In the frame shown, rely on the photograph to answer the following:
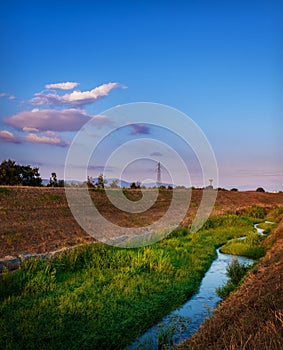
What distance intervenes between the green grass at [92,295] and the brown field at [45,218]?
16.2 feet

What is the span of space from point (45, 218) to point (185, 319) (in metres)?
17.4

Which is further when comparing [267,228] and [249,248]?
[267,228]

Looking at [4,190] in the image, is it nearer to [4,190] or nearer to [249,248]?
[4,190]

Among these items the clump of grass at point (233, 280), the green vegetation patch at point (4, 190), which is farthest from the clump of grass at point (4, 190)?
the clump of grass at point (233, 280)

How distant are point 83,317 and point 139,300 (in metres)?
1.73

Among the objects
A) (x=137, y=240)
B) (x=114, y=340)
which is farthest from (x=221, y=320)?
(x=137, y=240)

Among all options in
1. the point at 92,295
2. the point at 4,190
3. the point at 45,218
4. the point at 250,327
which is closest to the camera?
the point at 250,327

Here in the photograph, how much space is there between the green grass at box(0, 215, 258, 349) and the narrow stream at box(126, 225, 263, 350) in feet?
0.60

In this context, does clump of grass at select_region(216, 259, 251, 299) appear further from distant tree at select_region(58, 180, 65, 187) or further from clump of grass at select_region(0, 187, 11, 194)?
distant tree at select_region(58, 180, 65, 187)

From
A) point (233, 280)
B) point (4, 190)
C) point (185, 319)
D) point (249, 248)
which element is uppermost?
point (4, 190)

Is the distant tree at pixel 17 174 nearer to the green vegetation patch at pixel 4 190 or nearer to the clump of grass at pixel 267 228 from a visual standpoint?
the green vegetation patch at pixel 4 190

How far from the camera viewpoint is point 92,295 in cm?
806

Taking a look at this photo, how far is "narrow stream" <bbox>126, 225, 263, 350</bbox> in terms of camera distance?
6688 millimetres

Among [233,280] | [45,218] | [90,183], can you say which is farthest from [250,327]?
[90,183]
